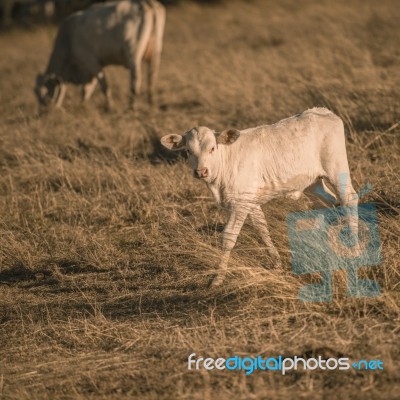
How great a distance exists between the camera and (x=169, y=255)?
6.00 meters

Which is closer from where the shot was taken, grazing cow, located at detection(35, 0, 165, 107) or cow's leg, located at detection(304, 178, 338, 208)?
cow's leg, located at detection(304, 178, 338, 208)

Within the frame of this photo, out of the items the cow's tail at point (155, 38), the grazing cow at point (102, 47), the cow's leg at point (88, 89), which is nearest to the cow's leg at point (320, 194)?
the grazing cow at point (102, 47)

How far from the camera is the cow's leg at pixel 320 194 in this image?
19.2ft

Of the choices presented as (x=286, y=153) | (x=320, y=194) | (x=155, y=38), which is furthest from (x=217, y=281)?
(x=155, y=38)

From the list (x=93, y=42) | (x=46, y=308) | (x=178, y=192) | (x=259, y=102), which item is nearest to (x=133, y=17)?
(x=93, y=42)

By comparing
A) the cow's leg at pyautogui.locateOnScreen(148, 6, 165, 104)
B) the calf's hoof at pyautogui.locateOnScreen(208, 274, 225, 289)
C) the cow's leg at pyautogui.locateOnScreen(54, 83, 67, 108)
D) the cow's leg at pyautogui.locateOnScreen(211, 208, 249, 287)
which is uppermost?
the cow's leg at pyautogui.locateOnScreen(211, 208, 249, 287)

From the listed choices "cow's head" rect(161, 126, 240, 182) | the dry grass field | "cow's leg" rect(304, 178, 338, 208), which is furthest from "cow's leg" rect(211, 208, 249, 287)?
"cow's leg" rect(304, 178, 338, 208)

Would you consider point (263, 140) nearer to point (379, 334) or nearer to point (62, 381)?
point (379, 334)

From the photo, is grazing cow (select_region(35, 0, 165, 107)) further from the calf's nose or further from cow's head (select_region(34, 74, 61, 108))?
the calf's nose

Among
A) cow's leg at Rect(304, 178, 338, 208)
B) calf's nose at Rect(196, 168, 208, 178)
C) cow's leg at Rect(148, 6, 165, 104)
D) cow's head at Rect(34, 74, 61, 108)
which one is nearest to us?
calf's nose at Rect(196, 168, 208, 178)

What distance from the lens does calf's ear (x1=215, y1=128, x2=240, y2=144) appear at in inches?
214

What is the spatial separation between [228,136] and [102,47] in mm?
7021

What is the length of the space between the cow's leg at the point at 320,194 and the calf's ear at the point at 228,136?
77 cm

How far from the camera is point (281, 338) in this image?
4.54m
